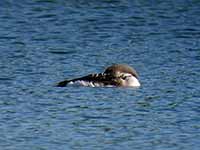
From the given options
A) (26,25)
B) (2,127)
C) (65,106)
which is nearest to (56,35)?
(26,25)

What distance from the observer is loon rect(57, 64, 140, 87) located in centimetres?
2133

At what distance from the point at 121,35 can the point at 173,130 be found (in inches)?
397

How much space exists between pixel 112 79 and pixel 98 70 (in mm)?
1333

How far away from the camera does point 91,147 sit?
53.0 ft

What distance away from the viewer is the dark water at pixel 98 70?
17.1 metres

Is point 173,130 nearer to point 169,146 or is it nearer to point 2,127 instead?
point 169,146

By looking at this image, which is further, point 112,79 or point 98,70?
point 98,70

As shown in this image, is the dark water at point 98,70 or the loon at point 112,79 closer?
the dark water at point 98,70

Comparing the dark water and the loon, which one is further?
the loon

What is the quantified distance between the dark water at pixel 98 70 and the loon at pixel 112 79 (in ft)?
0.75

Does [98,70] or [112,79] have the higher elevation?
[98,70]

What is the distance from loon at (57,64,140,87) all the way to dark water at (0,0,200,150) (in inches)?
9.0

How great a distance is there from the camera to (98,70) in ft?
76.1

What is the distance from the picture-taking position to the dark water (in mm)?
17062
